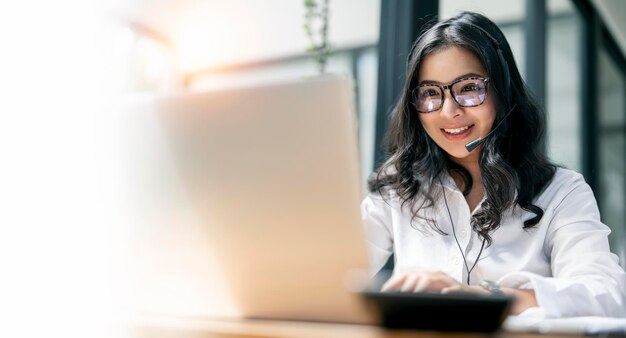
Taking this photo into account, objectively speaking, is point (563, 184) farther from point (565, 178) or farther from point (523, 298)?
point (523, 298)

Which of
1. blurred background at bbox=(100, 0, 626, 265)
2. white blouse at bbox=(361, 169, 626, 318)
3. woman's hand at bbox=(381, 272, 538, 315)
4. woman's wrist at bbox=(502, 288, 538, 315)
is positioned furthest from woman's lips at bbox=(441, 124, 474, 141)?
blurred background at bbox=(100, 0, 626, 265)

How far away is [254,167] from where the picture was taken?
2.14 feet

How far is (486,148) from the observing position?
144 cm

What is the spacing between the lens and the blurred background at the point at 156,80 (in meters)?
0.77

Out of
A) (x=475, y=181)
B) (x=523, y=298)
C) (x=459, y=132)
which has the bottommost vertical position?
(x=523, y=298)

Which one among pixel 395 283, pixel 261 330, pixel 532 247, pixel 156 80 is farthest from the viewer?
pixel 156 80

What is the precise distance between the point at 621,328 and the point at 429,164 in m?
0.84

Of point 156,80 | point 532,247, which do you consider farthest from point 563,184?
point 156,80

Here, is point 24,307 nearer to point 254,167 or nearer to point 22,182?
point 22,182

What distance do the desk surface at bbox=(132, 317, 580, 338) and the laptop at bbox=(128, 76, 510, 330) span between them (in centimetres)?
2

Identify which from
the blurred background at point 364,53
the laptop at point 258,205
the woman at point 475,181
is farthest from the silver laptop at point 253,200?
the blurred background at point 364,53

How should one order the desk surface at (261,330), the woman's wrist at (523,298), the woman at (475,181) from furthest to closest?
the woman at (475,181), the woman's wrist at (523,298), the desk surface at (261,330)

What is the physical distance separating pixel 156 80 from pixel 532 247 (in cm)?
379

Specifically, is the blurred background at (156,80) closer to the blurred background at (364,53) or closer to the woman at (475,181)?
the blurred background at (364,53)
